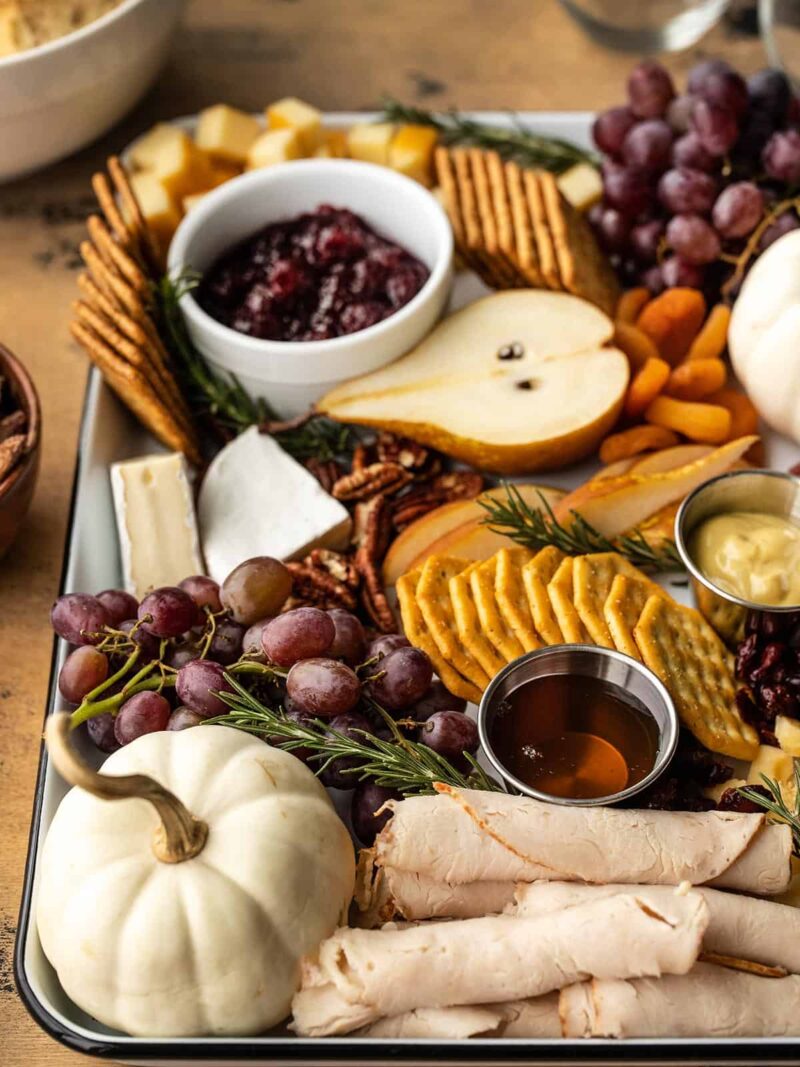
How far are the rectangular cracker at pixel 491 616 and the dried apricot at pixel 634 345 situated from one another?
49 cm

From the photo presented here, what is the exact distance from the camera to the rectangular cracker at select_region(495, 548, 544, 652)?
1.52 m

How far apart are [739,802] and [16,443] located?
103 cm

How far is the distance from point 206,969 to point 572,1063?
37cm

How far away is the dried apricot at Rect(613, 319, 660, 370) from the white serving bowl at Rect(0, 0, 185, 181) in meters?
0.96

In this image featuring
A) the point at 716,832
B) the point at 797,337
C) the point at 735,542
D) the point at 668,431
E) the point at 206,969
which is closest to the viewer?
the point at 206,969

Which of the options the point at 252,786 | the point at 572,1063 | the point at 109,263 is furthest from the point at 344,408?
the point at 572,1063

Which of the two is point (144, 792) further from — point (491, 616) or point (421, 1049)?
point (491, 616)

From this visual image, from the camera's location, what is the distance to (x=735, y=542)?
1.58 metres

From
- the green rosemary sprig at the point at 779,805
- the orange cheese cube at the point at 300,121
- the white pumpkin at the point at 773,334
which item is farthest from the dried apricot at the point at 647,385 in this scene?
the orange cheese cube at the point at 300,121

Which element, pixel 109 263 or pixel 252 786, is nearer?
pixel 252 786

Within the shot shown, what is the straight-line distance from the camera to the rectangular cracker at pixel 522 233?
6.24 feet

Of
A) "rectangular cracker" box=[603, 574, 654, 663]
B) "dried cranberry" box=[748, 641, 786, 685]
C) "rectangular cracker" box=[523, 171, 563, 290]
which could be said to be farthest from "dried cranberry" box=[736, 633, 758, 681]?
"rectangular cracker" box=[523, 171, 563, 290]

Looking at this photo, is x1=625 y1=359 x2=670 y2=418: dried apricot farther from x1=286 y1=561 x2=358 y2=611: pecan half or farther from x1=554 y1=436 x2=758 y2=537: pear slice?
x1=286 y1=561 x2=358 y2=611: pecan half

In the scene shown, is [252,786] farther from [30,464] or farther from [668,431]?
[668,431]
